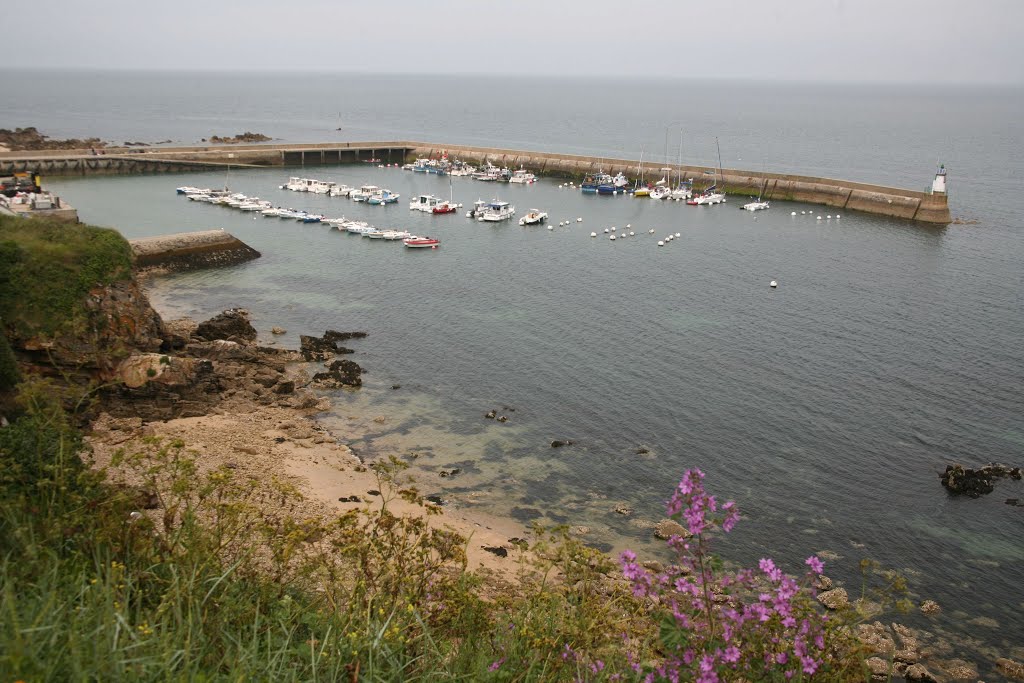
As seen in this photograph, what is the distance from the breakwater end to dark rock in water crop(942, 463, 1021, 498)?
4013 centimetres

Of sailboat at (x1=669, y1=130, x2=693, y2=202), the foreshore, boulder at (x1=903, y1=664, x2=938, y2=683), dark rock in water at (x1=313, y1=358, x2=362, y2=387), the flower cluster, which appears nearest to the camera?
the flower cluster

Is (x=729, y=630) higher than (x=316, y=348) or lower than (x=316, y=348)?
higher

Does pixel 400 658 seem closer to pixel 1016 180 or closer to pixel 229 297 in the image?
pixel 229 297

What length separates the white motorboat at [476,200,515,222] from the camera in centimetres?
6488

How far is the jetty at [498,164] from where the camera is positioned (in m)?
67.4

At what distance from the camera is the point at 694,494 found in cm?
715

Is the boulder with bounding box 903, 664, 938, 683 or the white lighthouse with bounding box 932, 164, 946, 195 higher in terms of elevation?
the white lighthouse with bounding box 932, 164, 946, 195

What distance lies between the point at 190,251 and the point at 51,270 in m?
20.6

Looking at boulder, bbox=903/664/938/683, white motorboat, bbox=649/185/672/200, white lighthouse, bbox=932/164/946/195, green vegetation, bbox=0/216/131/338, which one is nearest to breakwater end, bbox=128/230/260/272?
green vegetation, bbox=0/216/131/338

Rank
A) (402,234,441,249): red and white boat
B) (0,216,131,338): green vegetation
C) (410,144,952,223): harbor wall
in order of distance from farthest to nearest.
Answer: (410,144,952,223): harbor wall < (402,234,441,249): red and white boat < (0,216,131,338): green vegetation

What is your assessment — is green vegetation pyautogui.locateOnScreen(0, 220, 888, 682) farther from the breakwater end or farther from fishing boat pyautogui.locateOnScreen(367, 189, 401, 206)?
fishing boat pyautogui.locateOnScreen(367, 189, 401, 206)

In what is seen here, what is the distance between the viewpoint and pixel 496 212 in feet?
216

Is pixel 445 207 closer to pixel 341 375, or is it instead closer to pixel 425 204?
pixel 425 204

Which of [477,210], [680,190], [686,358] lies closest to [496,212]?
[477,210]
